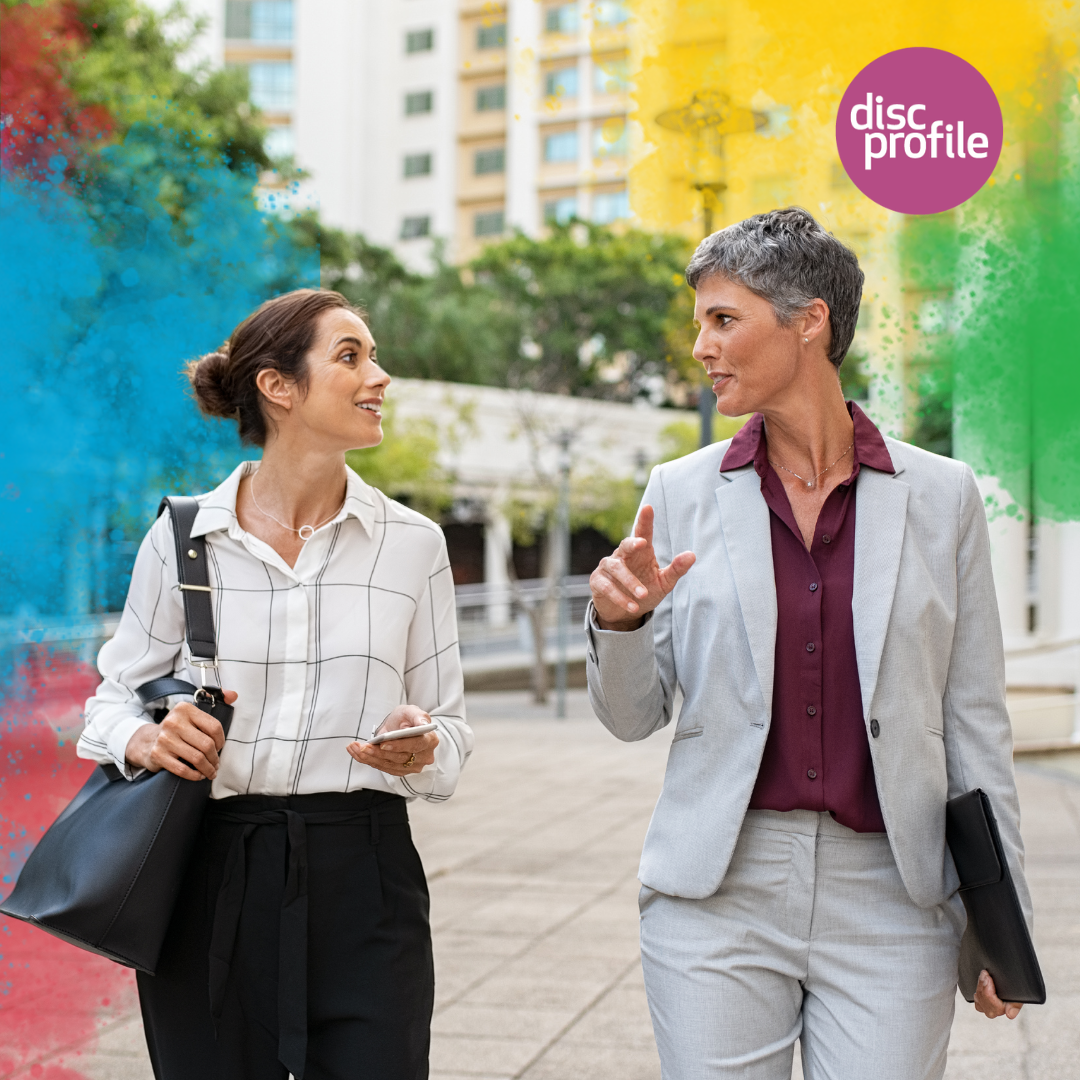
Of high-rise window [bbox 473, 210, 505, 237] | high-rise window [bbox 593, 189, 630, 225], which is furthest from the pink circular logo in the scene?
high-rise window [bbox 473, 210, 505, 237]

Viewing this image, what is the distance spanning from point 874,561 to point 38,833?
3057 millimetres

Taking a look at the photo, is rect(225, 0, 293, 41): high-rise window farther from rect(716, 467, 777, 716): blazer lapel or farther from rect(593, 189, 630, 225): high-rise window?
rect(716, 467, 777, 716): blazer lapel

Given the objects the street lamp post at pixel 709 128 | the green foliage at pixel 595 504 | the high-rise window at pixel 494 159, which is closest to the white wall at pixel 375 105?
the high-rise window at pixel 494 159

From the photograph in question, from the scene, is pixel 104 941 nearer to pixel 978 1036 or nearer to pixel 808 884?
pixel 808 884

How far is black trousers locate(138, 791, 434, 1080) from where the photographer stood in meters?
2.19

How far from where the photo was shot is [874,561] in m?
2.07

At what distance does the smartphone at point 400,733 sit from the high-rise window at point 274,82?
50.5 meters

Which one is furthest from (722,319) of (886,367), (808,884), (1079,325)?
(1079,325)

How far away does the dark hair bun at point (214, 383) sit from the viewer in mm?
2418

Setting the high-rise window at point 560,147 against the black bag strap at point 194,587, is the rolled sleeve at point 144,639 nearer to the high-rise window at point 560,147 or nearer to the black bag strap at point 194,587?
the black bag strap at point 194,587

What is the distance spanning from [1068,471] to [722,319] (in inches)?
159

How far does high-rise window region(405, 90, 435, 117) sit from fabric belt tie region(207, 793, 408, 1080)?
51.1 meters

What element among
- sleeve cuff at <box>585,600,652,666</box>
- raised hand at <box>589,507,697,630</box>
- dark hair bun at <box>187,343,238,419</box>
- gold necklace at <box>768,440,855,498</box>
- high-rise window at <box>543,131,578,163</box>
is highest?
high-rise window at <box>543,131,578,163</box>

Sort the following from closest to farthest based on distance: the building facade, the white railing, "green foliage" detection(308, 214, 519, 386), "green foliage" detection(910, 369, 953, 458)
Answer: "green foliage" detection(910, 369, 953, 458)
the white railing
"green foliage" detection(308, 214, 519, 386)
the building facade
